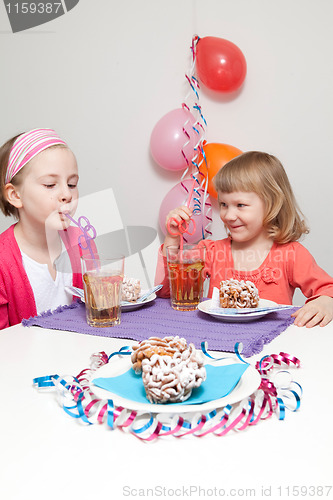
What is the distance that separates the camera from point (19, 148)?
1638 mm

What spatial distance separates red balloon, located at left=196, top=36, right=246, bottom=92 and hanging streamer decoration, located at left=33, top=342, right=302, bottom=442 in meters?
2.50

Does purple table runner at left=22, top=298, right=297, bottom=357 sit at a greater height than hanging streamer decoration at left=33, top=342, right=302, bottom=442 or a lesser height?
lesser

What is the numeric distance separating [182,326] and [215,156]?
1.93 m

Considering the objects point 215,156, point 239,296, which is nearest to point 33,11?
point 215,156

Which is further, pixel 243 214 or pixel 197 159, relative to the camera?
pixel 197 159

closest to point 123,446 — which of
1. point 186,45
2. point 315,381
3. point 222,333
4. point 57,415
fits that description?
point 57,415

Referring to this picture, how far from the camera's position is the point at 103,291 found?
3.78 ft

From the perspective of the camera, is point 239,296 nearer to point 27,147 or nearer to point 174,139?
point 27,147

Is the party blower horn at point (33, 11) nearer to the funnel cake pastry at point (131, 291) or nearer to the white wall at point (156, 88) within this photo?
the white wall at point (156, 88)

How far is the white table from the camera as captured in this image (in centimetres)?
49

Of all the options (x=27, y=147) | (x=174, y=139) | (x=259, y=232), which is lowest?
(x=259, y=232)

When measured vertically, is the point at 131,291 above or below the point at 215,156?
below

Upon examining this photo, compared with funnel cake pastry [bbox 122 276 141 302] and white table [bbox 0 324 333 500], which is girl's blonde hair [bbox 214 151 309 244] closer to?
funnel cake pastry [bbox 122 276 141 302]

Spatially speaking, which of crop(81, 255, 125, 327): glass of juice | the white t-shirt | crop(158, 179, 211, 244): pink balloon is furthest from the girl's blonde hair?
crop(158, 179, 211, 244): pink balloon
